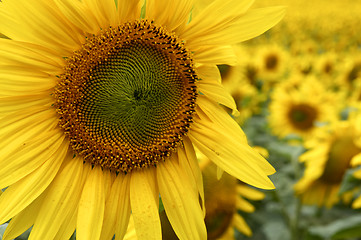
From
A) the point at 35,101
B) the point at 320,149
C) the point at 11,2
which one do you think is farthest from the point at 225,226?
the point at 11,2

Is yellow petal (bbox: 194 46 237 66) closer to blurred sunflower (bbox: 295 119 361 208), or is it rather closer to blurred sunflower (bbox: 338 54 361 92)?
blurred sunflower (bbox: 295 119 361 208)

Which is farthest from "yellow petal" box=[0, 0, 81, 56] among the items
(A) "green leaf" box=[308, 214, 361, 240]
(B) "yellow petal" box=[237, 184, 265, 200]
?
(A) "green leaf" box=[308, 214, 361, 240]

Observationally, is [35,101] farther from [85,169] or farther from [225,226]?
[225,226]

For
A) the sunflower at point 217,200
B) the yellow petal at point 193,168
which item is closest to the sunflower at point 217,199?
the sunflower at point 217,200

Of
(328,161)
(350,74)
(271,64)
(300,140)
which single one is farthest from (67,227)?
(271,64)

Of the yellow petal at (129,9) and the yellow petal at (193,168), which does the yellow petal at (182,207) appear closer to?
the yellow petal at (193,168)

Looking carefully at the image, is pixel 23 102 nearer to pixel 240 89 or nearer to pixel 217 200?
pixel 217 200
